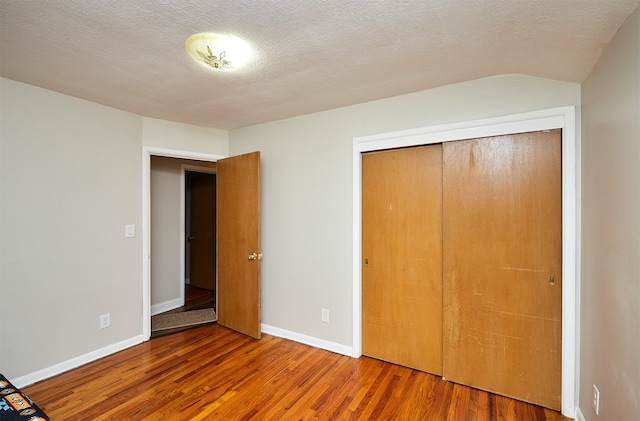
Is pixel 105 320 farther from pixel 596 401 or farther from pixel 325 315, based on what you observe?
pixel 596 401

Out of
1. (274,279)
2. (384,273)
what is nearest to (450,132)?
(384,273)

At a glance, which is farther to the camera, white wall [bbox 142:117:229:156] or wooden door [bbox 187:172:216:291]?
wooden door [bbox 187:172:216:291]

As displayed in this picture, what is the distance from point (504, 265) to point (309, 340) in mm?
1903

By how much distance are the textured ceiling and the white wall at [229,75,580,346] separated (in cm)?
19

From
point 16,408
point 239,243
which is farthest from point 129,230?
point 16,408

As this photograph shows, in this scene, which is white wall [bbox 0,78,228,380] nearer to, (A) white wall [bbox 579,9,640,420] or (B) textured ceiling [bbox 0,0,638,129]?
(B) textured ceiling [bbox 0,0,638,129]

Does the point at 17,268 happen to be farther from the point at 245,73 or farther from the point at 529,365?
the point at 529,365

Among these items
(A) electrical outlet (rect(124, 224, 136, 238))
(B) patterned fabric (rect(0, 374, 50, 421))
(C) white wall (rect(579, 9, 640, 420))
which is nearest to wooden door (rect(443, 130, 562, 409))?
(C) white wall (rect(579, 9, 640, 420))

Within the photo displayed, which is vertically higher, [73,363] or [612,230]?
[612,230]

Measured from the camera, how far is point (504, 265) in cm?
208

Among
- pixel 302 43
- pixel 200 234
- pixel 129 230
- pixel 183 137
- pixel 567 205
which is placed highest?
pixel 302 43

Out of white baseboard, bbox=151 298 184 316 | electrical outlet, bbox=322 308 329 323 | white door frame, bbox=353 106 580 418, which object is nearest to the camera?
white door frame, bbox=353 106 580 418

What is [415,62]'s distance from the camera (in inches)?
72.9

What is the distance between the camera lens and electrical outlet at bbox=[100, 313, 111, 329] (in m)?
2.68
